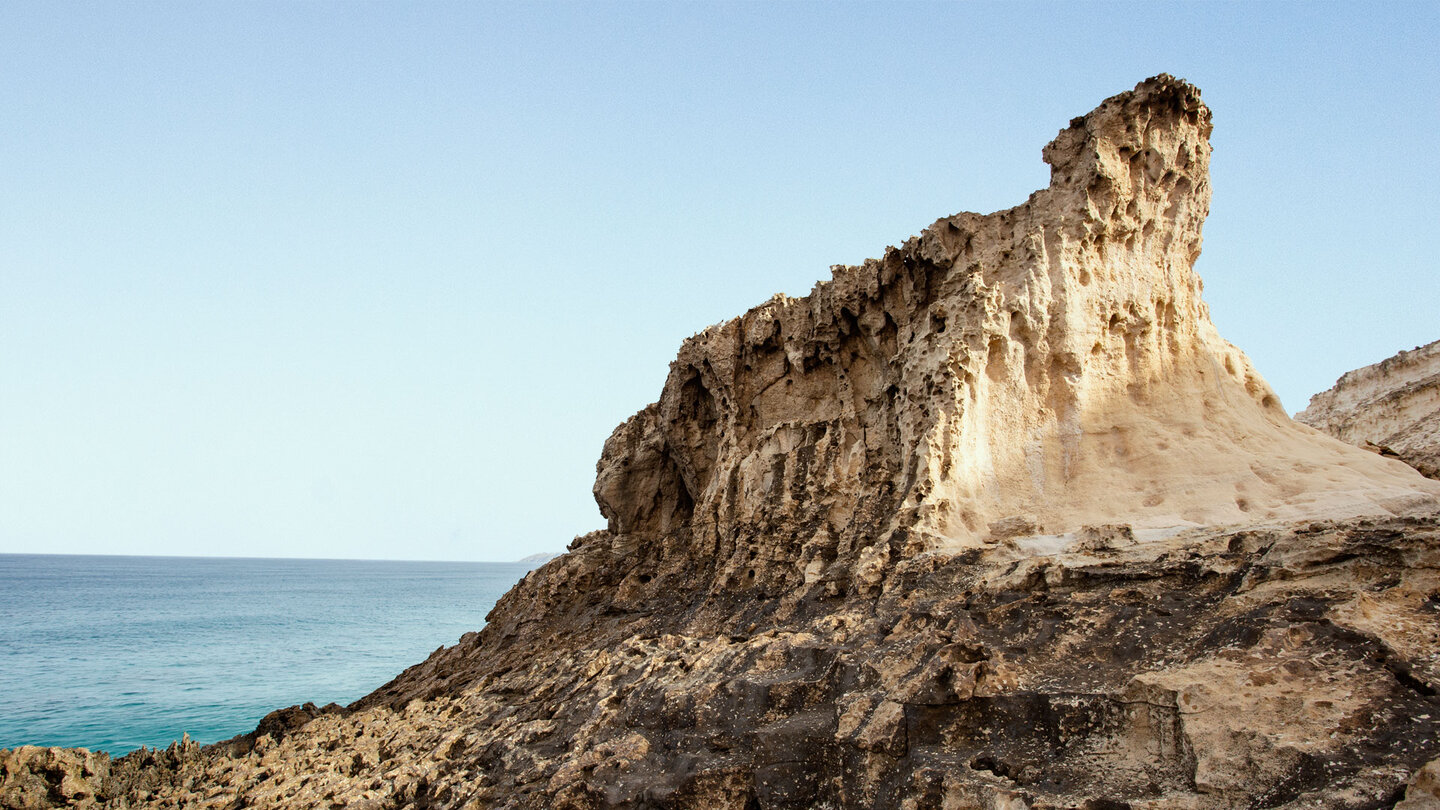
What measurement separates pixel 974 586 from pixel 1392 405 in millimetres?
23407

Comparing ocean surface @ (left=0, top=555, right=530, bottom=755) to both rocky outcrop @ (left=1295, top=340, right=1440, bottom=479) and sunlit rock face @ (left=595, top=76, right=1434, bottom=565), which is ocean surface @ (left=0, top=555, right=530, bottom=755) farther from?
rocky outcrop @ (left=1295, top=340, right=1440, bottom=479)

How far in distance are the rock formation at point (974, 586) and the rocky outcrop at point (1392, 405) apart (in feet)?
45.2

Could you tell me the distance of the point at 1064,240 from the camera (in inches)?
699

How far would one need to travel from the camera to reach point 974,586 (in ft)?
45.3

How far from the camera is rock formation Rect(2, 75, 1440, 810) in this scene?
9.61 meters

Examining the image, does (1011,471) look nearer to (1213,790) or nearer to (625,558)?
(1213,790)

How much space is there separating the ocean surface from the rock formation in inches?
581

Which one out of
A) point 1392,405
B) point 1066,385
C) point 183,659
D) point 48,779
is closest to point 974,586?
point 1066,385

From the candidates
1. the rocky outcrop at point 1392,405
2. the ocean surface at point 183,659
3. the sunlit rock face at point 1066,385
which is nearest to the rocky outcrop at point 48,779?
the ocean surface at point 183,659

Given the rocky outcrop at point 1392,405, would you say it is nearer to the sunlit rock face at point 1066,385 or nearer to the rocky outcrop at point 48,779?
the sunlit rock face at point 1066,385

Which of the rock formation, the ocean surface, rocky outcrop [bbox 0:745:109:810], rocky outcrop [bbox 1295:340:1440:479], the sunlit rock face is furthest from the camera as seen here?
the ocean surface

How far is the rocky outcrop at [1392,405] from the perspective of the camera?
27.8m

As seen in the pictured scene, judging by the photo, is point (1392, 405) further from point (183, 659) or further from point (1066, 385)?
point (183, 659)

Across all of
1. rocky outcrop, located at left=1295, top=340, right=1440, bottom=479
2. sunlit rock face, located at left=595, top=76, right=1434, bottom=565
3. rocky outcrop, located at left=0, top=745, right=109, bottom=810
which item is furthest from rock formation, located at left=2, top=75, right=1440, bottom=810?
rocky outcrop, located at left=1295, top=340, right=1440, bottom=479
